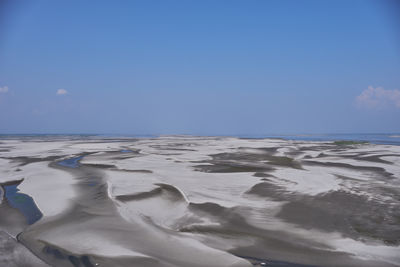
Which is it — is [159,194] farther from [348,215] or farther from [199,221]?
[348,215]

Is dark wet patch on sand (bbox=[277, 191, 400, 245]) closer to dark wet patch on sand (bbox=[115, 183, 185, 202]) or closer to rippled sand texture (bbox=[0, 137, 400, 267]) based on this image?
rippled sand texture (bbox=[0, 137, 400, 267])

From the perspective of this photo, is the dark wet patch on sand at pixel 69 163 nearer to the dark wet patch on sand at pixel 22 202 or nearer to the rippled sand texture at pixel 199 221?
the rippled sand texture at pixel 199 221

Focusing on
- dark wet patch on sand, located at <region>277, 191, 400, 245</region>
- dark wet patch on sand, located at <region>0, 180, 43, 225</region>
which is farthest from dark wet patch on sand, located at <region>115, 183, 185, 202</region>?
dark wet patch on sand, located at <region>277, 191, 400, 245</region>

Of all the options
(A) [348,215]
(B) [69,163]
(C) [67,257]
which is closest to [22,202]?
(C) [67,257]

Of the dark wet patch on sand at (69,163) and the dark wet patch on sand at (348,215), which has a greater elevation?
the dark wet patch on sand at (69,163)

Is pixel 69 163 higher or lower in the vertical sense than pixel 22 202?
higher

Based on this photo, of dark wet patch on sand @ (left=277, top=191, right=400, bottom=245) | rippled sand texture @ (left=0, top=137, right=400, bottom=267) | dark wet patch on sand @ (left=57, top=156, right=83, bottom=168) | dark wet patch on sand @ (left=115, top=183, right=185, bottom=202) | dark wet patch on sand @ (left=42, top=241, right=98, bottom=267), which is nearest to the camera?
dark wet patch on sand @ (left=42, top=241, right=98, bottom=267)

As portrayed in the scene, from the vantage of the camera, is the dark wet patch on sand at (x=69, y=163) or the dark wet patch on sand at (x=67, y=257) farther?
the dark wet patch on sand at (x=69, y=163)

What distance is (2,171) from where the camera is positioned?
14.5m

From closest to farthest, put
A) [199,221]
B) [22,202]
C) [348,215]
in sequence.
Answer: [199,221]
[348,215]
[22,202]

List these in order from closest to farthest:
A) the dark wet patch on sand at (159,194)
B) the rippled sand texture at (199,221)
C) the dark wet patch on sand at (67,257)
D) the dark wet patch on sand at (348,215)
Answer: the dark wet patch on sand at (67,257) < the rippled sand texture at (199,221) < the dark wet patch on sand at (348,215) < the dark wet patch on sand at (159,194)

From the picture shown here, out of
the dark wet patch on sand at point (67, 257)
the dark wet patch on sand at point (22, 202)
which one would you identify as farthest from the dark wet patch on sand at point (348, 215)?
the dark wet patch on sand at point (22, 202)

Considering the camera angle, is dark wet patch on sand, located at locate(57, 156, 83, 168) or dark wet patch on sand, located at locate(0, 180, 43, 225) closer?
dark wet patch on sand, located at locate(0, 180, 43, 225)

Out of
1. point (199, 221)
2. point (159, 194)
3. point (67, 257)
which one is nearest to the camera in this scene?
point (67, 257)
